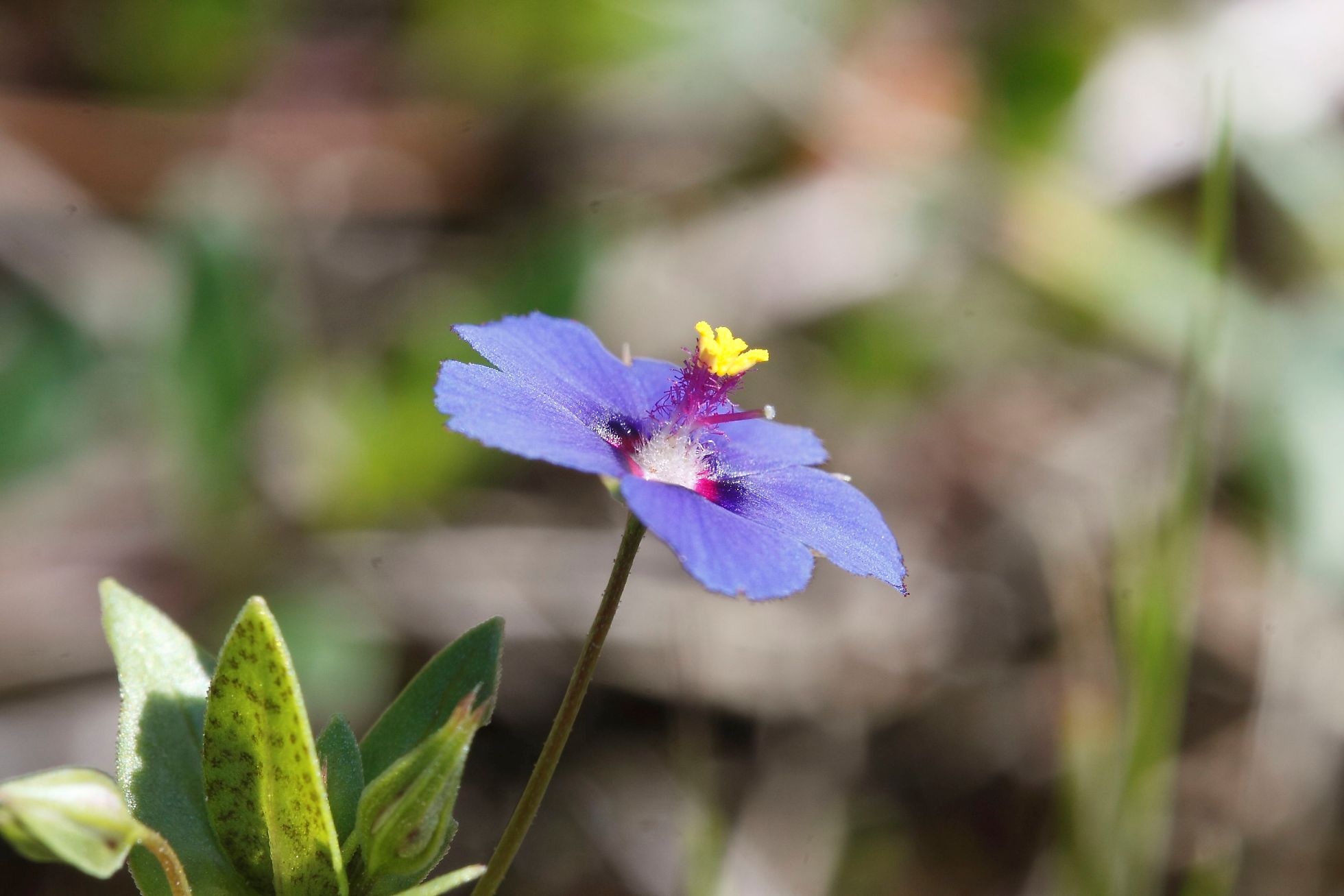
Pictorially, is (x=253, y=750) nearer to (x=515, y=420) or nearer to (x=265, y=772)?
(x=265, y=772)

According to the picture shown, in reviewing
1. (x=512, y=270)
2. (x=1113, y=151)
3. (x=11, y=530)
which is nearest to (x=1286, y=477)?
(x=1113, y=151)

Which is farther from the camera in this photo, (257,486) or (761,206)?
(761,206)

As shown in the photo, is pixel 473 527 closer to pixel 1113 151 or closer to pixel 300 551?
pixel 300 551

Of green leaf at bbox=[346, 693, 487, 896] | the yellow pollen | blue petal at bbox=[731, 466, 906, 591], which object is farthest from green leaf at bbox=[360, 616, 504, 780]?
the yellow pollen

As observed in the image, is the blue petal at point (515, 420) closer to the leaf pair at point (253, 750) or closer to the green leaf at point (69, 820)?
the leaf pair at point (253, 750)

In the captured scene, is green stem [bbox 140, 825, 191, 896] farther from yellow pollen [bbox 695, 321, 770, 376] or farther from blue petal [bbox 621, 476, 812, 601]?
yellow pollen [bbox 695, 321, 770, 376]

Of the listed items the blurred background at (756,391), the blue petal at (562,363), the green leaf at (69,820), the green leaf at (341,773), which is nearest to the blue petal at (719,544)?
the blue petal at (562,363)

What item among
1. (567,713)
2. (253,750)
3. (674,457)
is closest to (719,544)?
(567,713)
